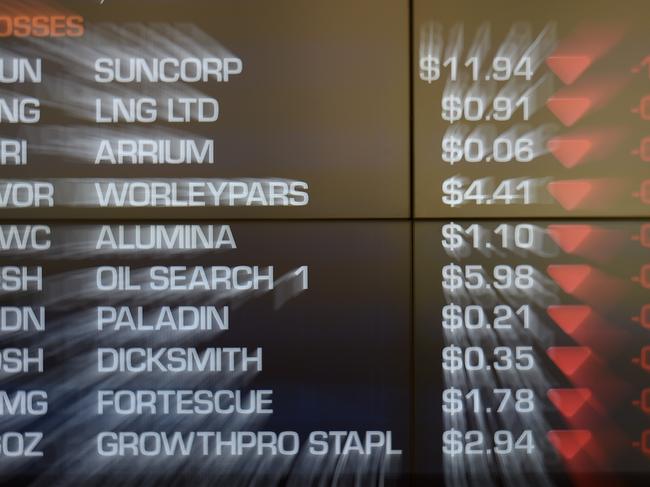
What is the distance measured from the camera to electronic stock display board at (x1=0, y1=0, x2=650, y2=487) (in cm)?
199

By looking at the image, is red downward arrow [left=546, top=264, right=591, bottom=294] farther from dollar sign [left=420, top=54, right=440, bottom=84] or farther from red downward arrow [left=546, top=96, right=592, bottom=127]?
dollar sign [left=420, top=54, right=440, bottom=84]

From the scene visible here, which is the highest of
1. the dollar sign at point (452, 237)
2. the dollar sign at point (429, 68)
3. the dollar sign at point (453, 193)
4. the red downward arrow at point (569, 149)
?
the dollar sign at point (429, 68)

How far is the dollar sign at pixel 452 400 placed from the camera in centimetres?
200

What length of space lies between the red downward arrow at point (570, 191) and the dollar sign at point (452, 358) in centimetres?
43

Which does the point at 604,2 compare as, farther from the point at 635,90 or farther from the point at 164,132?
the point at 164,132

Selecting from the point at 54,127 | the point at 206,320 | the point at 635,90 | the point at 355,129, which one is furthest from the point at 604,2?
the point at 54,127

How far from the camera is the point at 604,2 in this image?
1.99 m

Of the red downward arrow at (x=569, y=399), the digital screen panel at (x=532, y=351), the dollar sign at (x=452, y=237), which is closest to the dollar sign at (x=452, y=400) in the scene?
the digital screen panel at (x=532, y=351)

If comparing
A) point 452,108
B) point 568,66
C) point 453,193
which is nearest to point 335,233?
point 453,193

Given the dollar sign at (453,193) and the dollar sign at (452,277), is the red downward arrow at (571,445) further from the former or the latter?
the dollar sign at (453,193)

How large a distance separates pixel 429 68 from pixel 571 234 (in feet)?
1.73

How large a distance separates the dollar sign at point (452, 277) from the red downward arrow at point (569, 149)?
0.36 metres

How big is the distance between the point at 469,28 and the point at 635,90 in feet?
1.40

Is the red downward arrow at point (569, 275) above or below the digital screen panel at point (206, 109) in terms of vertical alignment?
below
